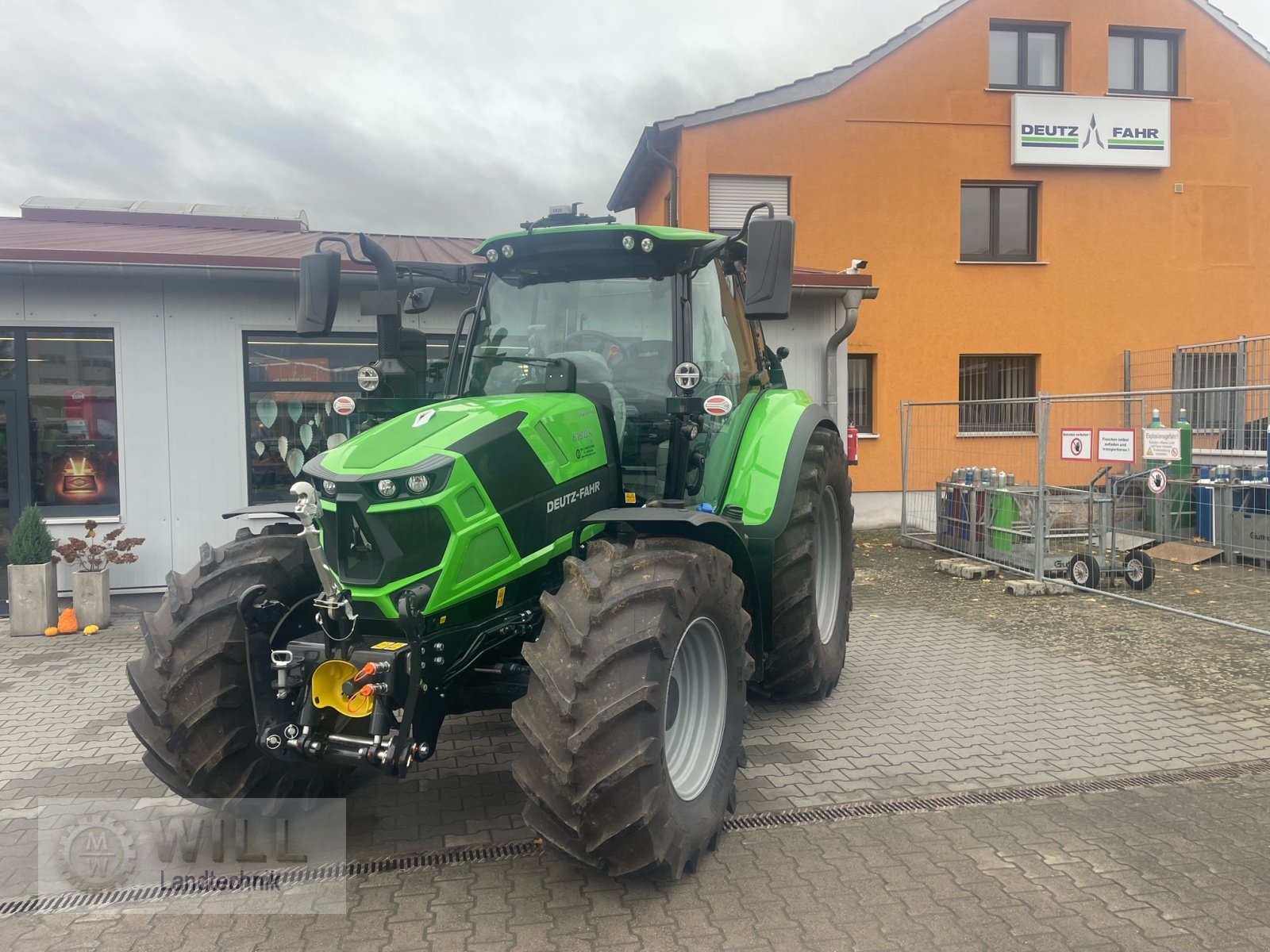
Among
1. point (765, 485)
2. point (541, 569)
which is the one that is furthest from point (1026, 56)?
point (541, 569)

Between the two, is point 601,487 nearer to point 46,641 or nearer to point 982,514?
point 46,641

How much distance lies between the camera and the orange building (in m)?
13.9

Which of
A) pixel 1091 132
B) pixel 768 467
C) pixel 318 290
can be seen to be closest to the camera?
pixel 318 290

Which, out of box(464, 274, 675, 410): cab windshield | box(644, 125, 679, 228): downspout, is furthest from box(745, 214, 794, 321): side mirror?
box(644, 125, 679, 228): downspout

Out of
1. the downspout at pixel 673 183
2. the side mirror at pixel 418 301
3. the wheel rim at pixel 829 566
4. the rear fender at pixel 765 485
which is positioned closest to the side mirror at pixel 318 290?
the side mirror at pixel 418 301

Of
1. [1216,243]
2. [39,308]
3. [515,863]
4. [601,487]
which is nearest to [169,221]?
[39,308]

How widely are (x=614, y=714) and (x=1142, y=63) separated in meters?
16.6

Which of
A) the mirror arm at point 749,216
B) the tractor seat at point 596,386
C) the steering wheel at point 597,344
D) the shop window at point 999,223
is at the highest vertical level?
the shop window at point 999,223

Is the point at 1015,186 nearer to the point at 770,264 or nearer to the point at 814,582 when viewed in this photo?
the point at 814,582

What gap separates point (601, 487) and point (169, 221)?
10405mm

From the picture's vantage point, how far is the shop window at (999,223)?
A: 14.7 m

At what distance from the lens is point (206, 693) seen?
3291mm

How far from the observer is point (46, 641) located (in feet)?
23.6

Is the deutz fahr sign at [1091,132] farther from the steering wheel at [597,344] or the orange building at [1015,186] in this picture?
the steering wheel at [597,344]
